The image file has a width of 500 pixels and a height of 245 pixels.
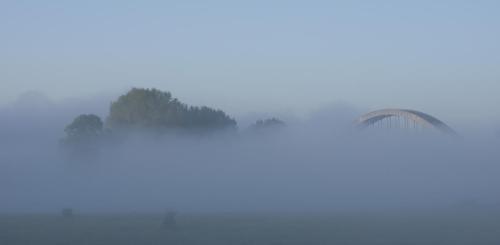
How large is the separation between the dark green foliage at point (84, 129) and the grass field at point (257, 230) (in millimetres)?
32417

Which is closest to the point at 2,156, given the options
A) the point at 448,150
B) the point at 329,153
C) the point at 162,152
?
the point at 162,152

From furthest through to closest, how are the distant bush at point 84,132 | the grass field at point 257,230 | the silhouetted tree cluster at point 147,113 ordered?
the silhouetted tree cluster at point 147,113 → the distant bush at point 84,132 → the grass field at point 257,230

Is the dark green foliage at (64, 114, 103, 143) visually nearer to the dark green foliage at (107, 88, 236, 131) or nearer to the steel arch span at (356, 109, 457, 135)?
the dark green foliage at (107, 88, 236, 131)

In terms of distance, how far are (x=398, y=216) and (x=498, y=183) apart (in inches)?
1024

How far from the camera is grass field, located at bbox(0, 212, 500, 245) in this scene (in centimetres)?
2292

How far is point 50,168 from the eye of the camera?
216 ft

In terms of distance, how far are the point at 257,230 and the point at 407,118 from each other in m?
51.7

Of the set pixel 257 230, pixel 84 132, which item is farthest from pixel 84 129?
pixel 257 230

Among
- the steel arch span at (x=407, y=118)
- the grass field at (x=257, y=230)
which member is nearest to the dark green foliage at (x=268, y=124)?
the steel arch span at (x=407, y=118)

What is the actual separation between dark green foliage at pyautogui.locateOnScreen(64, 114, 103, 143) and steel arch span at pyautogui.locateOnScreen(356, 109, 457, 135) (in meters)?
26.3

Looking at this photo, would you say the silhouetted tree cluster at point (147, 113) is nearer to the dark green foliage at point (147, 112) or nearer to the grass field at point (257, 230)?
the dark green foliage at point (147, 112)

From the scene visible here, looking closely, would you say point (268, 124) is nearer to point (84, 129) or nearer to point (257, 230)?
point (84, 129)

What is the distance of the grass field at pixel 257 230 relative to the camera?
2292 centimetres

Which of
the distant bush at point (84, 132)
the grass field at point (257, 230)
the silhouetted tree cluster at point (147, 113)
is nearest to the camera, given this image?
the grass field at point (257, 230)
